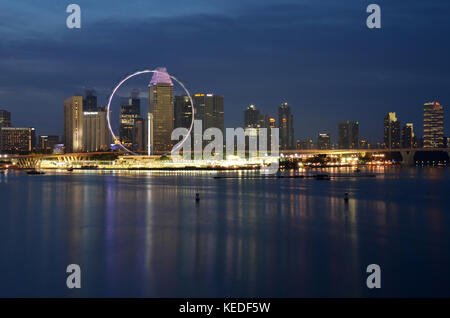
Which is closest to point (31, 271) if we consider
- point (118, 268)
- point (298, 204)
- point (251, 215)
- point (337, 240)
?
point (118, 268)

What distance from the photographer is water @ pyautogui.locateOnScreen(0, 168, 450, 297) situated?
15.1 metres

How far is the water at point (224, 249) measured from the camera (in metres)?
15.1

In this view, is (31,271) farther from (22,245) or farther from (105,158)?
(105,158)

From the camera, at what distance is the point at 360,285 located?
15125 mm

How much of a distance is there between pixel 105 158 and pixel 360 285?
159288 mm

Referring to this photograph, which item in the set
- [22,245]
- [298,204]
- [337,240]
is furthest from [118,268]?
[298,204]

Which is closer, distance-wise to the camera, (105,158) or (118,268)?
(118,268)

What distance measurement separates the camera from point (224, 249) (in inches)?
818
